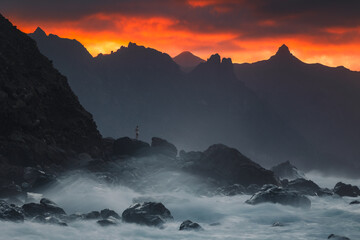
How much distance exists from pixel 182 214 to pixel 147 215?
7.22 m

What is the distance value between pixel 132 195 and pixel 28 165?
10.1 metres

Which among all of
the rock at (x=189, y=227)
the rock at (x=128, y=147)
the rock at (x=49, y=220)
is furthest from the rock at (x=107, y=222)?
the rock at (x=128, y=147)

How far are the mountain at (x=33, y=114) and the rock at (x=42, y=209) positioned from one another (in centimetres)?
1099

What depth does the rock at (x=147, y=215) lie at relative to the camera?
38938 millimetres

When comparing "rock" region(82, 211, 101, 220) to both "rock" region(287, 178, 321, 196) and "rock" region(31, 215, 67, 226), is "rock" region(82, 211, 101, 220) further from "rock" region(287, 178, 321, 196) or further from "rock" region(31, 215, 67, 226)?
"rock" region(287, 178, 321, 196)

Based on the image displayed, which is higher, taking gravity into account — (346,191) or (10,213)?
(346,191)

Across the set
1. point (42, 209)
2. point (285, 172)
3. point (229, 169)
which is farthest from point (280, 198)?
point (285, 172)

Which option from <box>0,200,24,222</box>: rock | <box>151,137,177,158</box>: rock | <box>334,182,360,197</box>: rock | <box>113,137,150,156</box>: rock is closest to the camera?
<box>0,200,24,222</box>: rock

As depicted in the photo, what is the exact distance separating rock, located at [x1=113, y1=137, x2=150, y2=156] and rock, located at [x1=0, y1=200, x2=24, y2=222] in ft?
103

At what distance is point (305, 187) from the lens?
6381 cm

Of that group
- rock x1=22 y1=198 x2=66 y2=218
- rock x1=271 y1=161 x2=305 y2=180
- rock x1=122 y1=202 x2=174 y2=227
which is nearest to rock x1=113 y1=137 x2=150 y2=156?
rock x1=122 y1=202 x2=174 y2=227

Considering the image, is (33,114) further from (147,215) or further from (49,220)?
(49,220)

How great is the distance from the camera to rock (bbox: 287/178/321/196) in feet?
200

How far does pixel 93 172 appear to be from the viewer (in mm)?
54250
